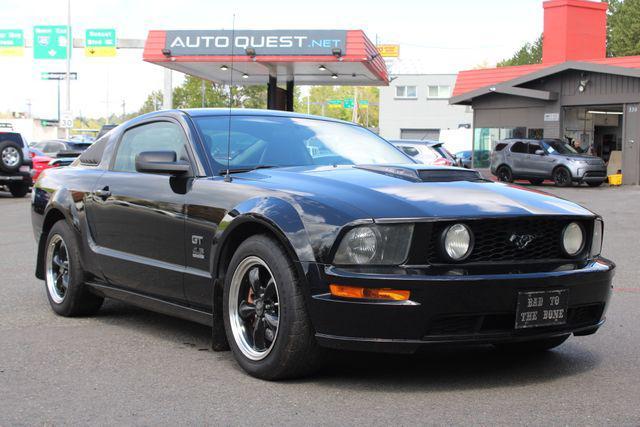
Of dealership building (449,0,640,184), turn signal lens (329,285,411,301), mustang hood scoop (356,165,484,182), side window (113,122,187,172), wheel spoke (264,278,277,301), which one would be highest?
dealership building (449,0,640,184)

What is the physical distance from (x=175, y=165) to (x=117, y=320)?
1767mm

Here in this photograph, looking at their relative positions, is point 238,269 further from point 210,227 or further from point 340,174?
point 340,174

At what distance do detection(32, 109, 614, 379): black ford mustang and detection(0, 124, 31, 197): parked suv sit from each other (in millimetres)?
17546

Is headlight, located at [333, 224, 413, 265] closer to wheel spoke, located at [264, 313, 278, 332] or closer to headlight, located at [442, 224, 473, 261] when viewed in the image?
headlight, located at [442, 224, 473, 261]

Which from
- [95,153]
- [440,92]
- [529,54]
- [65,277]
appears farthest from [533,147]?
[529,54]

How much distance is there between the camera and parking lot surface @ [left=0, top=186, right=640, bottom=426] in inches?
159

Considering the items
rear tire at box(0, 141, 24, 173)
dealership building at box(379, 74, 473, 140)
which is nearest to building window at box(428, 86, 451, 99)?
dealership building at box(379, 74, 473, 140)

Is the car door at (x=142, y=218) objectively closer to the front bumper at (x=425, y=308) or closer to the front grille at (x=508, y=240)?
the front bumper at (x=425, y=308)

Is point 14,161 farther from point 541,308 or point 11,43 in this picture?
point 11,43

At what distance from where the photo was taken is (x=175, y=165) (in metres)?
5.28

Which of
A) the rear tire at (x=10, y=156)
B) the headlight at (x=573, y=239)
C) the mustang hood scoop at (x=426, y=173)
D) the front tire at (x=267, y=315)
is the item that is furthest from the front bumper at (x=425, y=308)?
the rear tire at (x=10, y=156)

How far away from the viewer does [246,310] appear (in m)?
4.80

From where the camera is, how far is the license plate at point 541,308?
4328 millimetres

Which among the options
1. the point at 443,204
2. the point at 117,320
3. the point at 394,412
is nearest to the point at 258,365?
the point at 394,412
